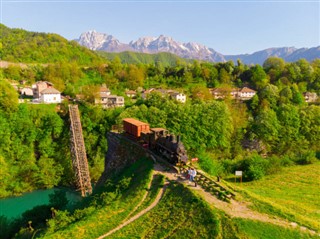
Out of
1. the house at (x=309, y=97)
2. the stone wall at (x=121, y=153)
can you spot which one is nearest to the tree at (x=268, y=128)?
the house at (x=309, y=97)

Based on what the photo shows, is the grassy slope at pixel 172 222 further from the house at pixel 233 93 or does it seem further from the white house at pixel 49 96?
the house at pixel 233 93

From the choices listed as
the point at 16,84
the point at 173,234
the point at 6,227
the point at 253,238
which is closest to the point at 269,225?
the point at 253,238

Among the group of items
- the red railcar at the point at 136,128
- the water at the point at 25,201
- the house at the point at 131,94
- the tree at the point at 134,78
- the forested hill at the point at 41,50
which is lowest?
the water at the point at 25,201

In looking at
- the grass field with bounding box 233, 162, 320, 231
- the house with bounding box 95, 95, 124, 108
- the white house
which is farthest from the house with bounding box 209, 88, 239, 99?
the white house

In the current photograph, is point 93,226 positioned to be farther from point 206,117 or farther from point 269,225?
point 206,117

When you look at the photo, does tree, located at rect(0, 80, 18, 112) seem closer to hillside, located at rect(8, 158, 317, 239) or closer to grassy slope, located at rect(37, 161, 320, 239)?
hillside, located at rect(8, 158, 317, 239)
